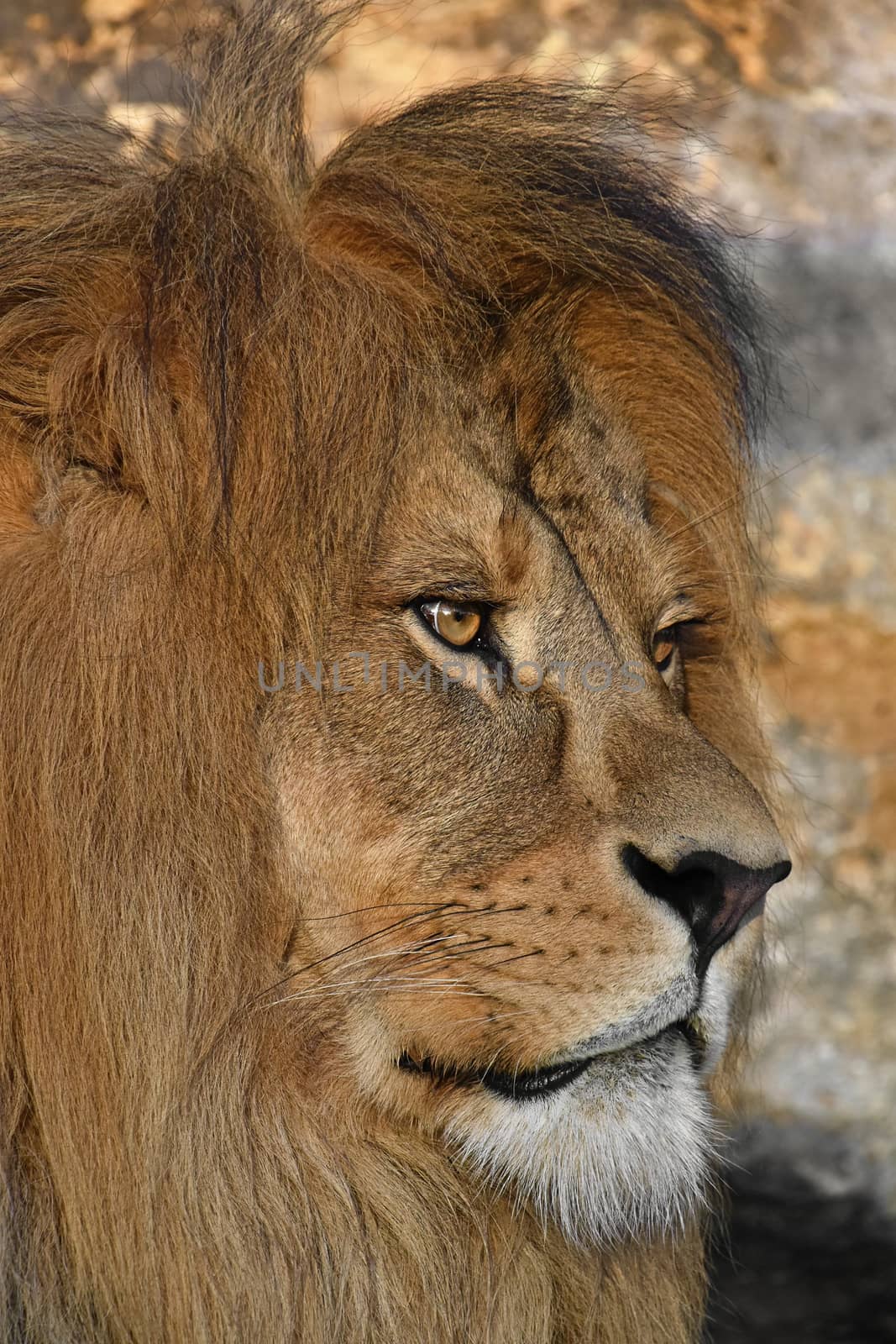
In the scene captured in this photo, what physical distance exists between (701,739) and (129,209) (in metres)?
0.80

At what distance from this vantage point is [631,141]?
1754 millimetres

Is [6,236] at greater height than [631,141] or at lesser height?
lesser

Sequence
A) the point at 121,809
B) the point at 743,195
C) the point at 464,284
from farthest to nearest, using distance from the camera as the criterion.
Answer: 1. the point at 743,195
2. the point at 464,284
3. the point at 121,809

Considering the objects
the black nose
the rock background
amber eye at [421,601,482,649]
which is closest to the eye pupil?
amber eye at [421,601,482,649]

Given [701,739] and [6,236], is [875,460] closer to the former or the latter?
[701,739]

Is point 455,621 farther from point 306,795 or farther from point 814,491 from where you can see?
point 814,491

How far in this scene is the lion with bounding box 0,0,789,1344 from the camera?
1.36 metres

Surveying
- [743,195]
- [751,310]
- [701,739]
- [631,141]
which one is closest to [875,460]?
[743,195]

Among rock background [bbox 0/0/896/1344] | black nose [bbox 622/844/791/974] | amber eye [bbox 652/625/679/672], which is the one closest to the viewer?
black nose [bbox 622/844/791/974]

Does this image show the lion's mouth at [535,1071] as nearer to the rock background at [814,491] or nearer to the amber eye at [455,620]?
the amber eye at [455,620]

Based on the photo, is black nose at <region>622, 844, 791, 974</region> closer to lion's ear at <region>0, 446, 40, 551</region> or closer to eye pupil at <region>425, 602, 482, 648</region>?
eye pupil at <region>425, 602, 482, 648</region>

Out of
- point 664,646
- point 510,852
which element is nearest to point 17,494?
Answer: point 510,852

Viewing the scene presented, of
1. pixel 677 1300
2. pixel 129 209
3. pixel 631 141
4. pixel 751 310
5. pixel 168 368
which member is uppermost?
Result: pixel 631 141

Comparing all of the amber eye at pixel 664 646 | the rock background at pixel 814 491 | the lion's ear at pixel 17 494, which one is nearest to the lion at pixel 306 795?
the lion's ear at pixel 17 494
